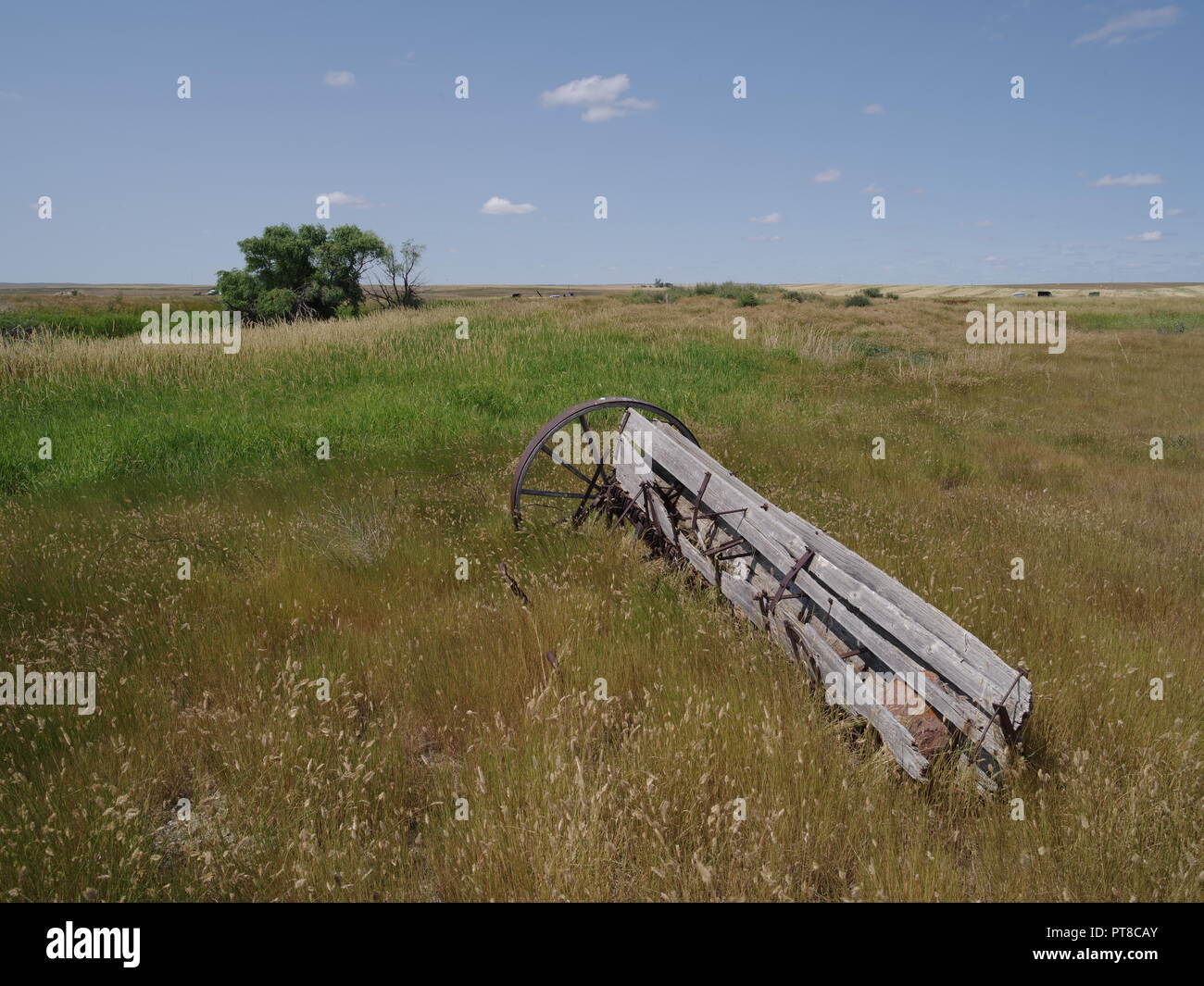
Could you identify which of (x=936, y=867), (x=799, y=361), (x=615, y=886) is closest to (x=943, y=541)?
(x=936, y=867)

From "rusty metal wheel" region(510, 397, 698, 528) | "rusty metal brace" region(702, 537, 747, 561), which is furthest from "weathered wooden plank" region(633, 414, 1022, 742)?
"rusty metal wheel" region(510, 397, 698, 528)

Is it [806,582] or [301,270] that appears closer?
[806,582]

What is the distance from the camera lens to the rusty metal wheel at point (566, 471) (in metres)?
5.73

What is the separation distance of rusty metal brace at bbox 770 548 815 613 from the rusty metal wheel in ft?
6.59

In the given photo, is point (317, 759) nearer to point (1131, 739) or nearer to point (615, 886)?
point (615, 886)

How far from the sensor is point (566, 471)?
7684mm

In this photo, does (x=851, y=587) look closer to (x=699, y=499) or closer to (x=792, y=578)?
(x=792, y=578)

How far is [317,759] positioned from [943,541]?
5031mm

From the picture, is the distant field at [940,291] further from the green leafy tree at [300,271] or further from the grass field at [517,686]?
the grass field at [517,686]

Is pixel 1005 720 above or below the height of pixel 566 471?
below

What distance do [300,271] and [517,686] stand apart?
54.1m

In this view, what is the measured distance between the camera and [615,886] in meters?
2.50

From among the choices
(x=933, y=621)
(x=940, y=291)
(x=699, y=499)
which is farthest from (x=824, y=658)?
(x=940, y=291)

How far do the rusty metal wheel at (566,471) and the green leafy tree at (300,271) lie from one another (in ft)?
151
